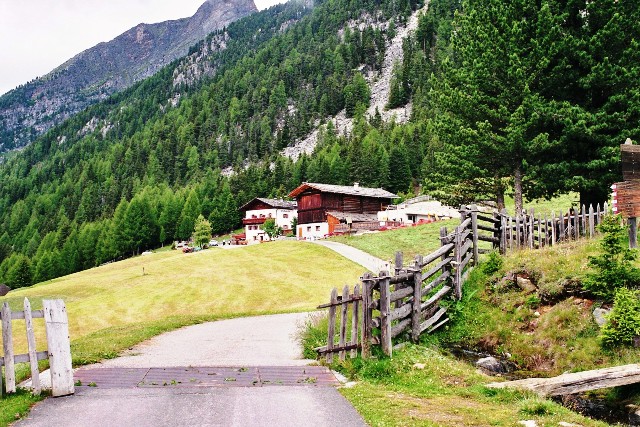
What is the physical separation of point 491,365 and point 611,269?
4.12m

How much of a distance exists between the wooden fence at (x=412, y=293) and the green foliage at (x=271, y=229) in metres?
82.6

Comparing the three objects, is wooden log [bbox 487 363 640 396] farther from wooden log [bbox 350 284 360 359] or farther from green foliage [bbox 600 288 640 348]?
wooden log [bbox 350 284 360 359]

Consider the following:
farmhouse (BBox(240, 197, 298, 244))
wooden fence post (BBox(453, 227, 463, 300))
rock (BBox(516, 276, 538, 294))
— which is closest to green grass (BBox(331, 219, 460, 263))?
wooden fence post (BBox(453, 227, 463, 300))

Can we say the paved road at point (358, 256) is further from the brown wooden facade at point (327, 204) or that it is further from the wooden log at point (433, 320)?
the wooden log at point (433, 320)

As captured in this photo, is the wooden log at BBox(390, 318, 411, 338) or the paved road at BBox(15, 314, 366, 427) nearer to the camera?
the paved road at BBox(15, 314, 366, 427)

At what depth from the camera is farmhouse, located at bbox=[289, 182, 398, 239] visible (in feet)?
295

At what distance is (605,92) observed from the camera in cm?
2619

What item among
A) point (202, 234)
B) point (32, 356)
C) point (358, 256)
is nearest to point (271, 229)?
point (202, 234)

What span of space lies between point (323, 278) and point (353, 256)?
399 inches

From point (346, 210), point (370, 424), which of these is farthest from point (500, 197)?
point (346, 210)

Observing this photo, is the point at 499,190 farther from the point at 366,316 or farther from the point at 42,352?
the point at 42,352

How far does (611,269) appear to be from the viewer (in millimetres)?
13508

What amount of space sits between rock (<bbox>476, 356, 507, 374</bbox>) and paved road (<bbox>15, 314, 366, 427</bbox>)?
171 inches

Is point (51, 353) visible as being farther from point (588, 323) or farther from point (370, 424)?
point (588, 323)
